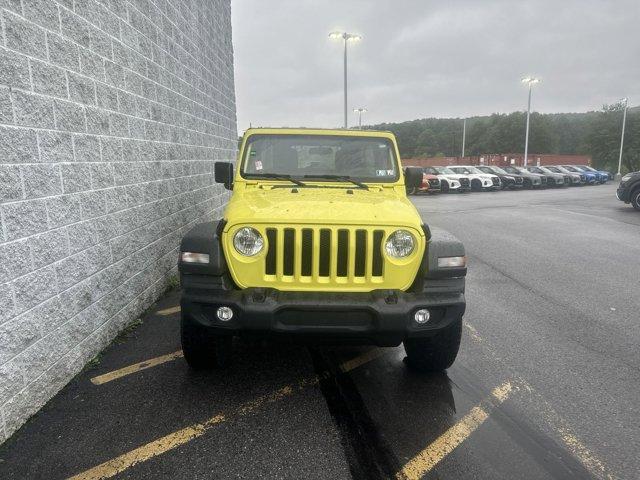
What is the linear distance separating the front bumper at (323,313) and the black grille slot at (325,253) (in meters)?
0.16

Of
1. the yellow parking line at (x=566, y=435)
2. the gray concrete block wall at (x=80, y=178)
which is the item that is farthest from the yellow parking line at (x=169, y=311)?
the yellow parking line at (x=566, y=435)

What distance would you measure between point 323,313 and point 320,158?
197 centimetres

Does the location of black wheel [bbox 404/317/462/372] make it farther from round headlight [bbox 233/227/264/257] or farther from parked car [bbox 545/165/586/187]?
parked car [bbox 545/165/586/187]

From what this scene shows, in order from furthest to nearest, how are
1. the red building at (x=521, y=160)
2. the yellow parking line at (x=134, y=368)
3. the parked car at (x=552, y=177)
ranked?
the red building at (x=521, y=160) → the parked car at (x=552, y=177) → the yellow parking line at (x=134, y=368)

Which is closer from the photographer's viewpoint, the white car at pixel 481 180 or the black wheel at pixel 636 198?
the black wheel at pixel 636 198

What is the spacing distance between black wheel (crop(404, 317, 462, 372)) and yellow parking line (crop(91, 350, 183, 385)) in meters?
2.05

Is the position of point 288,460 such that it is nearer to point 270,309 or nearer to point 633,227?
point 270,309

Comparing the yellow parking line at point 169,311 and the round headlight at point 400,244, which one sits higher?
the round headlight at point 400,244

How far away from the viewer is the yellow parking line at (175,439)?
8.55ft

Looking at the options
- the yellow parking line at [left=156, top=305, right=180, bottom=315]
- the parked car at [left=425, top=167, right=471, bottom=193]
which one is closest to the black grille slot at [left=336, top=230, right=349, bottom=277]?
the yellow parking line at [left=156, top=305, right=180, bottom=315]

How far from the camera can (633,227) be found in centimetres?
1238

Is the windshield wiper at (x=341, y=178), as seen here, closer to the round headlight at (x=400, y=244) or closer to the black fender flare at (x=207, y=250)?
the round headlight at (x=400, y=244)

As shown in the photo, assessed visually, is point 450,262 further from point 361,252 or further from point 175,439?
point 175,439

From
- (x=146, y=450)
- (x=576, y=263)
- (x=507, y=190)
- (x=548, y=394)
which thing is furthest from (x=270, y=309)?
(x=507, y=190)
